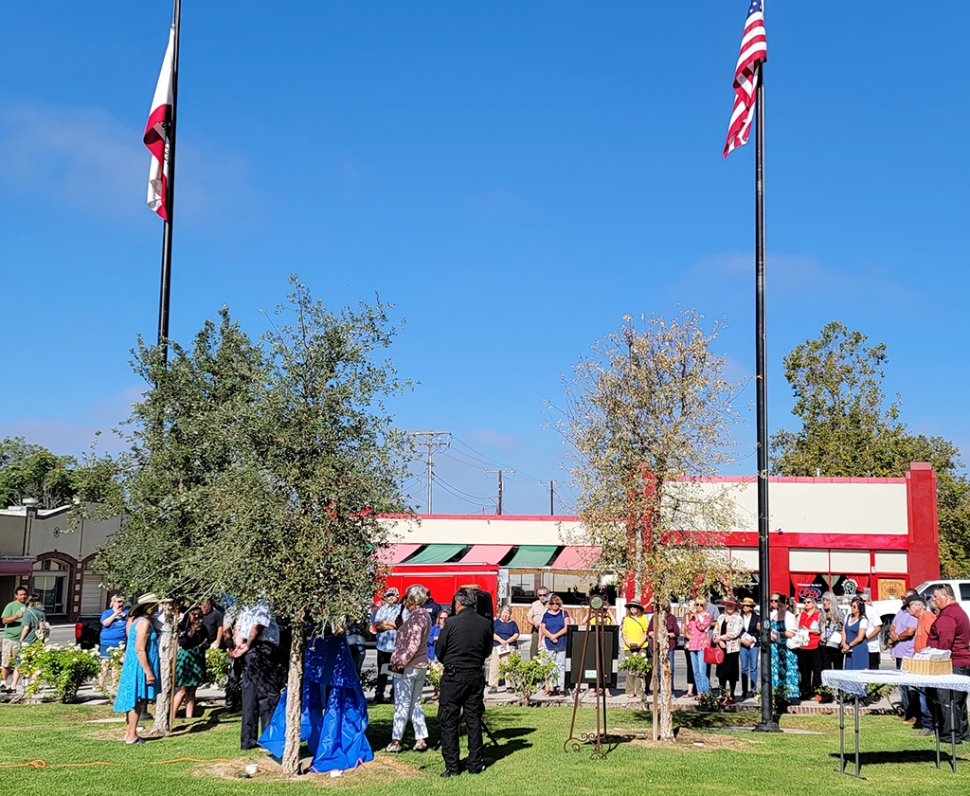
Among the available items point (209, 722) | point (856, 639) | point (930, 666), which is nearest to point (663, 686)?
point (930, 666)

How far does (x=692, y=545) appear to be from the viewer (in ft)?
39.8

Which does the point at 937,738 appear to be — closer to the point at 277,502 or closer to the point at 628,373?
the point at 628,373

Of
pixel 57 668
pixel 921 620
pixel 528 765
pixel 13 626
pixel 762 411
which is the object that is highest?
pixel 762 411

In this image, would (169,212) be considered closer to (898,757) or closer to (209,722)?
(209,722)

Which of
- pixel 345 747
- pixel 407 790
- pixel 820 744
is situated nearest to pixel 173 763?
pixel 345 747

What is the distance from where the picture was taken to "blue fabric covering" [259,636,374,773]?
1056 cm

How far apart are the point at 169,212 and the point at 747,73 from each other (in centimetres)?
906

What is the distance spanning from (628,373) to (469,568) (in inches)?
853

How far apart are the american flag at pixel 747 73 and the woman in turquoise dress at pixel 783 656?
295 inches

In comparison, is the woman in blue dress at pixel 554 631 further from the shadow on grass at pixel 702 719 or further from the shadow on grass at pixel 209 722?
the shadow on grass at pixel 209 722

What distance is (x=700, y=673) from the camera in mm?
15922

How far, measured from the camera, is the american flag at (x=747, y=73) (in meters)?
14.8

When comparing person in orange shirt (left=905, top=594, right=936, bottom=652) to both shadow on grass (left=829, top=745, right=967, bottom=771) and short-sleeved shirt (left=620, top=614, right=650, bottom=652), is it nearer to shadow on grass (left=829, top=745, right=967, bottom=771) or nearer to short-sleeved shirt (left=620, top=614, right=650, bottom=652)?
shadow on grass (left=829, top=745, right=967, bottom=771)

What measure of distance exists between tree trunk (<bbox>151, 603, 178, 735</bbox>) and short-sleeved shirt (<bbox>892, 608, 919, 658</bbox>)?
9.39m
